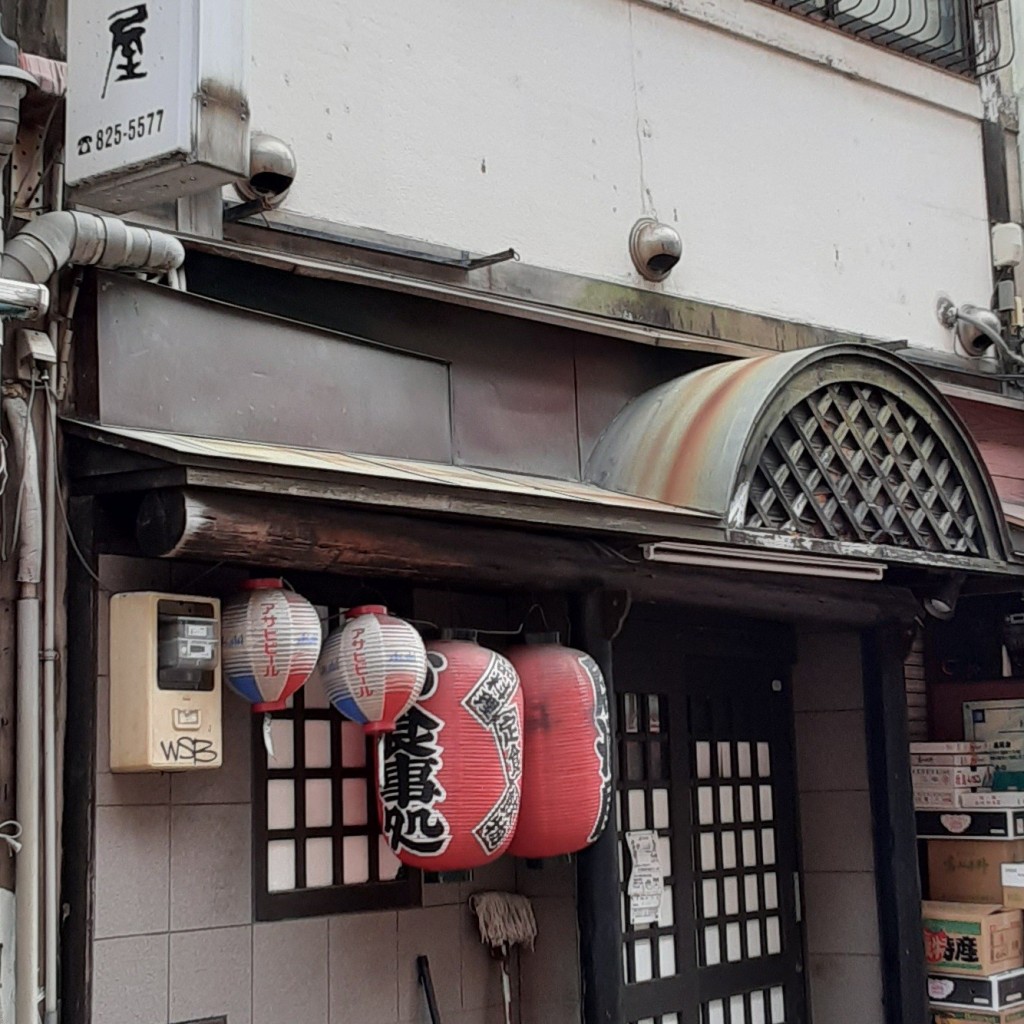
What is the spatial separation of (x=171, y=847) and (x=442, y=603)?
2.26 meters

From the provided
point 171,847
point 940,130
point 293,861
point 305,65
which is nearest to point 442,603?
point 293,861

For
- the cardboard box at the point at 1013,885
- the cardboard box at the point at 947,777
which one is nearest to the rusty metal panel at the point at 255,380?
the cardboard box at the point at 947,777

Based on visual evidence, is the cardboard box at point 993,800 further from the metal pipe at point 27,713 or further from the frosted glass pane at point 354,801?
the metal pipe at point 27,713

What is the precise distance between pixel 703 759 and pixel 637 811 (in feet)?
2.88

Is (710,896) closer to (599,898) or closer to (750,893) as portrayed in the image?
(750,893)

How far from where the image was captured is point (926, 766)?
1169cm

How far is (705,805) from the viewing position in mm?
10617

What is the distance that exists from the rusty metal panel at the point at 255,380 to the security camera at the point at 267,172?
72 cm

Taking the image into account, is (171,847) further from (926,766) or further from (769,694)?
(926,766)

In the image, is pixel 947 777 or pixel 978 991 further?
pixel 947 777

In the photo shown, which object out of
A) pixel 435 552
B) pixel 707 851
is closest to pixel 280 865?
pixel 435 552

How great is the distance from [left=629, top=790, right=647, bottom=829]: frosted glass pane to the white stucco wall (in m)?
3.32

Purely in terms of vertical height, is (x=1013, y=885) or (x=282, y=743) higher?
(x=282, y=743)

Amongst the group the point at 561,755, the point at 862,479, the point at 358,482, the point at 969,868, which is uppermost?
the point at 862,479
